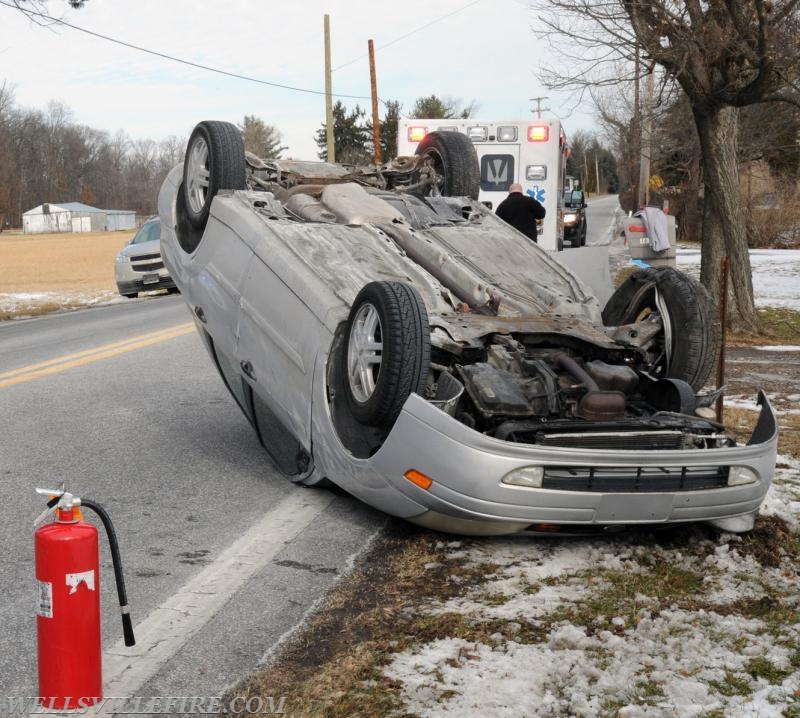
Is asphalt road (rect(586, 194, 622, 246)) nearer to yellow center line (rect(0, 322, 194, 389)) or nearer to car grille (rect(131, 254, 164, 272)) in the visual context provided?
car grille (rect(131, 254, 164, 272))

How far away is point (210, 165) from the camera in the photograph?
6.44 m

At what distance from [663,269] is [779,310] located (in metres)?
11.7

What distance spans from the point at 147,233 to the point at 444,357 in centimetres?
1801

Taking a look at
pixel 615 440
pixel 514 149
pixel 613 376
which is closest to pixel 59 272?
pixel 514 149

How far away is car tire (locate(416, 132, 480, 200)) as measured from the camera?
7969 mm

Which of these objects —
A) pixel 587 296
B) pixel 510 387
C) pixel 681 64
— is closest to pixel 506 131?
pixel 681 64

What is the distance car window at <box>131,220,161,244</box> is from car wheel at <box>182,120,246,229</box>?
1481cm

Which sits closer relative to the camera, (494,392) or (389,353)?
(389,353)

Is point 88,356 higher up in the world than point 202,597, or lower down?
higher up

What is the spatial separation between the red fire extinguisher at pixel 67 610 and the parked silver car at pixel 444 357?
5.62 feet

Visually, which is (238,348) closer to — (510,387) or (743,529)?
(510,387)


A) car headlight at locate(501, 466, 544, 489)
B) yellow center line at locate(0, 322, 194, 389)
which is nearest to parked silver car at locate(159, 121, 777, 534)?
car headlight at locate(501, 466, 544, 489)

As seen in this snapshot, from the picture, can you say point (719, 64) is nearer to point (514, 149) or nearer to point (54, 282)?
point (514, 149)

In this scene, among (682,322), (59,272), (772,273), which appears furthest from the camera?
(59,272)
